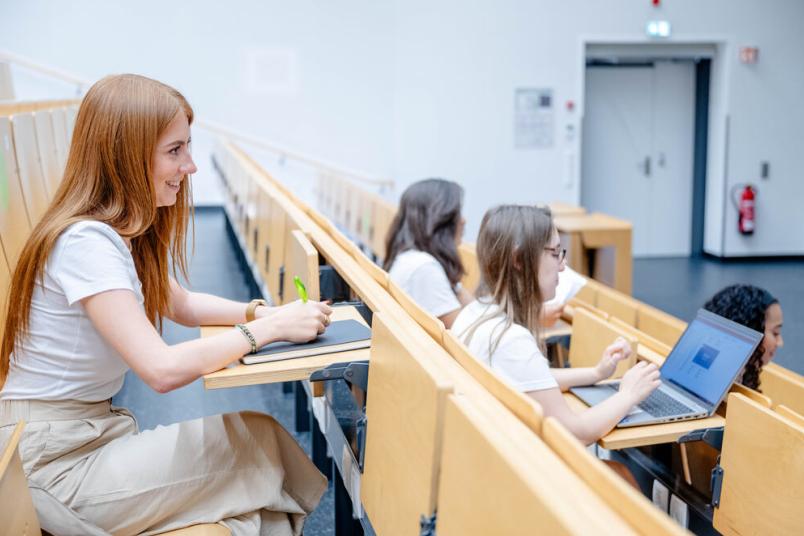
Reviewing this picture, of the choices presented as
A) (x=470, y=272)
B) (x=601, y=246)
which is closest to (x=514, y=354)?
(x=470, y=272)

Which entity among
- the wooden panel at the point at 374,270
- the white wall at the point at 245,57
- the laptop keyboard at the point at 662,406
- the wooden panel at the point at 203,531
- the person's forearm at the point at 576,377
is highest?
the white wall at the point at 245,57

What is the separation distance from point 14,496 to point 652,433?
131cm

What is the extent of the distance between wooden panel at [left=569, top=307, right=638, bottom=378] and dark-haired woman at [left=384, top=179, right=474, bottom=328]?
1.42 feet

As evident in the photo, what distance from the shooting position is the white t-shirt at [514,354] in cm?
180

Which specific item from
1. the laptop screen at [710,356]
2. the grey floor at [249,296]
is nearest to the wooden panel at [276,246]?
the grey floor at [249,296]

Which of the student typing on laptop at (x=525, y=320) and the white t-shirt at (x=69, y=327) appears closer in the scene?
the white t-shirt at (x=69, y=327)

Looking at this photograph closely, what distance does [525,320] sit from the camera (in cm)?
197

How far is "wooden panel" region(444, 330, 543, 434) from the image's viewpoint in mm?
1038

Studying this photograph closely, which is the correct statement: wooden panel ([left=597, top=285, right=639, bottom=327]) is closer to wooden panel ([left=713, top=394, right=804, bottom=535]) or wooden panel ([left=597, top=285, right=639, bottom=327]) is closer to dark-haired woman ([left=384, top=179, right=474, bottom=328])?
dark-haired woman ([left=384, top=179, right=474, bottom=328])

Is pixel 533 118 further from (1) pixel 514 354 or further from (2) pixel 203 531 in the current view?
(2) pixel 203 531

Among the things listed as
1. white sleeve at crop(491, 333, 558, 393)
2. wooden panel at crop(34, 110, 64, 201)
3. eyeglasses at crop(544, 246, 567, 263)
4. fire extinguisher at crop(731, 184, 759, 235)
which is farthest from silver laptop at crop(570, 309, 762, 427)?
fire extinguisher at crop(731, 184, 759, 235)

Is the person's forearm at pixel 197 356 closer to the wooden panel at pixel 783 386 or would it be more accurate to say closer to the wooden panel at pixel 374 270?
the wooden panel at pixel 374 270

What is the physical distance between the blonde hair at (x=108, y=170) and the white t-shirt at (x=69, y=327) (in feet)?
0.07

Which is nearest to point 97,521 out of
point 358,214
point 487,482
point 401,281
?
point 487,482
